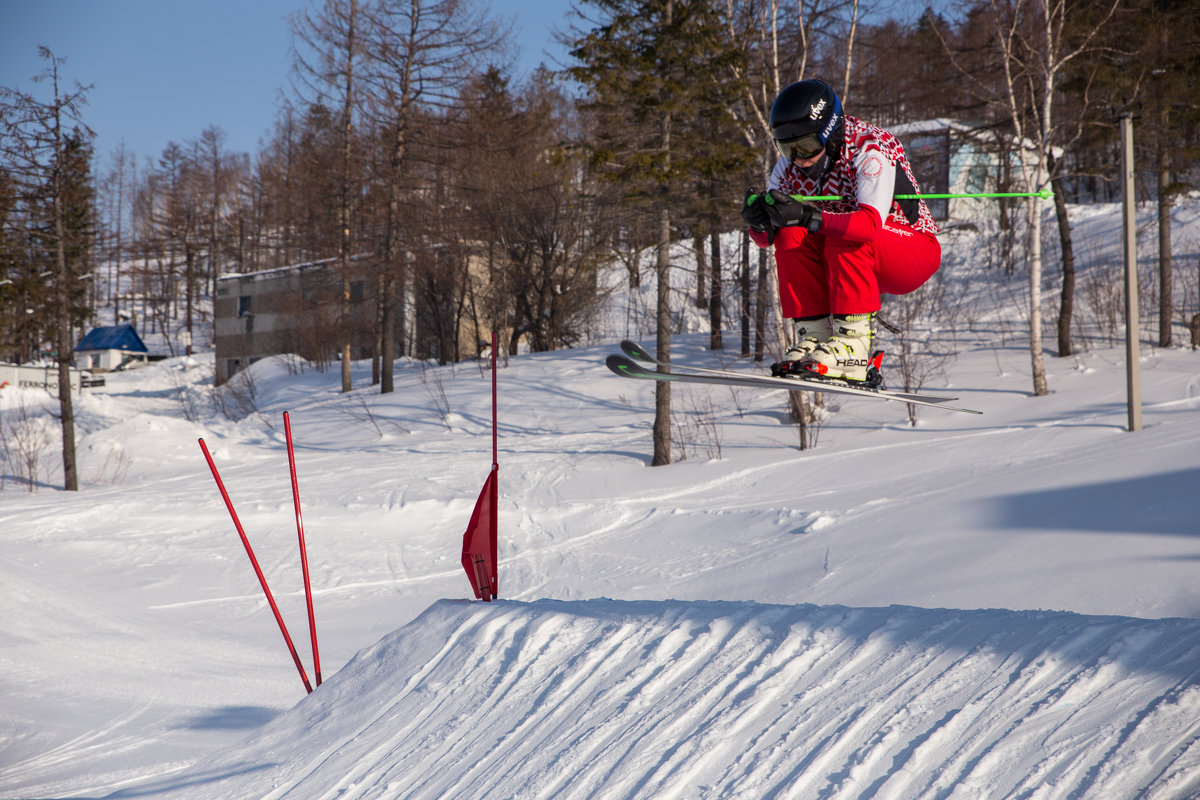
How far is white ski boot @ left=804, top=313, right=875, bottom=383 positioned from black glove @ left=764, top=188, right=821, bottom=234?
602 millimetres

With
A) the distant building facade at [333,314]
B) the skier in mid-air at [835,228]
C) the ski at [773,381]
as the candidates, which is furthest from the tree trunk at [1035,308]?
the distant building facade at [333,314]

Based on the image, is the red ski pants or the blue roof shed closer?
the red ski pants

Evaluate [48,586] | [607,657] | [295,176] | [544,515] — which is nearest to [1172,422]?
[544,515]

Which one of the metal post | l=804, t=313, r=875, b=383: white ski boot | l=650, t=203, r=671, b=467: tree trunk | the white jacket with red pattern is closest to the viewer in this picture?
the white jacket with red pattern

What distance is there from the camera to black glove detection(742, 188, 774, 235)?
325 centimetres

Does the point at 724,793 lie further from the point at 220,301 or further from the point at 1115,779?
the point at 220,301

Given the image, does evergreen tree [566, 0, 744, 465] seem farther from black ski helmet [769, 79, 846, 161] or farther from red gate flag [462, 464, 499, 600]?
black ski helmet [769, 79, 846, 161]

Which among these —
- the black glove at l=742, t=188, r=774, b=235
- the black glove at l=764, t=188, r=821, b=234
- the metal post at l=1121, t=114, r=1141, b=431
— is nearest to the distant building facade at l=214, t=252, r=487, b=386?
the metal post at l=1121, t=114, r=1141, b=431

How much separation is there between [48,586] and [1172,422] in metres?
12.7

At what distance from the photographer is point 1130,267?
8148 millimetres

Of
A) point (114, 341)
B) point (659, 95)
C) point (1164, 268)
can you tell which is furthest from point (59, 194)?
point (114, 341)

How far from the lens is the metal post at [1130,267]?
7.30 meters

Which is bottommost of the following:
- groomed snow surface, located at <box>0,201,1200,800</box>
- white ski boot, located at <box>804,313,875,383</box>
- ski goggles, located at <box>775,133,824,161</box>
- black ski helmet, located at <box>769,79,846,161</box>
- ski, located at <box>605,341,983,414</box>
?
groomed snow surface, located at <box>0,201,1200,800</box>

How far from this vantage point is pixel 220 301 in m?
36.7
